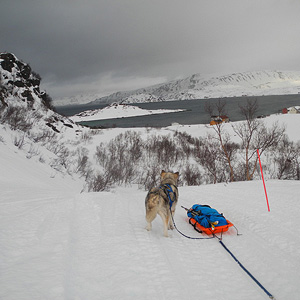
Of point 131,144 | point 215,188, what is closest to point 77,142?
point 131,144

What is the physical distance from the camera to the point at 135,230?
455cm

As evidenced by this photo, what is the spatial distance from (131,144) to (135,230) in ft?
121

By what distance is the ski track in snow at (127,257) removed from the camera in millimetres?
2561

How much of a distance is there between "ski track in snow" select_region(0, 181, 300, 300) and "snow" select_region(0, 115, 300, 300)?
1 centimetres

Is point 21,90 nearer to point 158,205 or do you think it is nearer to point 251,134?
point 251,134

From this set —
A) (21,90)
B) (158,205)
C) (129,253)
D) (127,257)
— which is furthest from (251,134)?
(21,90)

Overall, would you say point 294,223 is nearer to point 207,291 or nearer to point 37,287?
point 207,291

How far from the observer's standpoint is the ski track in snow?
2561mm

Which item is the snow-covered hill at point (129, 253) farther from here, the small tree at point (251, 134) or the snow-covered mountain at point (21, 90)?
the snow-covered mountain at point (21, 90)

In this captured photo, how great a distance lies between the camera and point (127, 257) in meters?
3.36

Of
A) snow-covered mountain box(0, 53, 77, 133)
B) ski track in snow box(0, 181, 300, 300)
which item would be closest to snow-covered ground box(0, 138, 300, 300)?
ski track in snow box(0, 181, 300, 300)

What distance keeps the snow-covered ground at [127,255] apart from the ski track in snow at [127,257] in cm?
1

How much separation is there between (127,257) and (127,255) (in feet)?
0.23

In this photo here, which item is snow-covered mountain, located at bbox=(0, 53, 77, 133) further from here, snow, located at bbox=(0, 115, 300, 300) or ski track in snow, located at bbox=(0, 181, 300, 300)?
ski track in snow, located at bbox=(0, 181, 300, 300)
